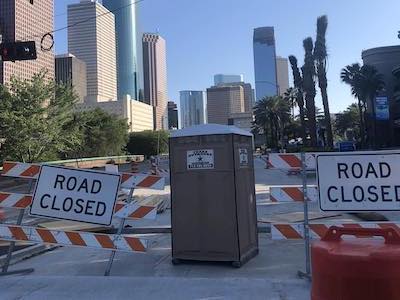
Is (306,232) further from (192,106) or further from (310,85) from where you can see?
(192,106)

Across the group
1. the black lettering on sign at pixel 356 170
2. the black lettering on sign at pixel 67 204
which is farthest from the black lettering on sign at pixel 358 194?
the black lettering on sign at pixel 67 204

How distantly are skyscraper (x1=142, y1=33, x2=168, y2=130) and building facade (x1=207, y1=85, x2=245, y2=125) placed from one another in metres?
12.9

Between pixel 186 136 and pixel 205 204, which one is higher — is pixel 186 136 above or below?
above

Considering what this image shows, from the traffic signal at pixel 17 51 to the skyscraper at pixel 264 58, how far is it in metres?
80.5

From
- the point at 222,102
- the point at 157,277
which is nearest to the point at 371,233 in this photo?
the point at 157,277

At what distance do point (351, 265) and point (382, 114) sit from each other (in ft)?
213

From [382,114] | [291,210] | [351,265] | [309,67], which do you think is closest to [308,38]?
[309,67]

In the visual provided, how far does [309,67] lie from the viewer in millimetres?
63875

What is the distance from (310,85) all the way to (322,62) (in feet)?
9.51

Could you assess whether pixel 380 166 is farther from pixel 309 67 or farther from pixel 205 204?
pixel 309 67

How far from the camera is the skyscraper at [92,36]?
103ft

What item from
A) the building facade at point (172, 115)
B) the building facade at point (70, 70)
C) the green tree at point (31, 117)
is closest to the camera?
the green tree at point (31, 117)

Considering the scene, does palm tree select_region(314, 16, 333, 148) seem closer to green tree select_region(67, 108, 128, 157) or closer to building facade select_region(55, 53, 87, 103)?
building facade select_region(55, 53, 87, 103)

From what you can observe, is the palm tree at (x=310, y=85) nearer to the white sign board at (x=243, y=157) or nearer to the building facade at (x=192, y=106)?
the white sign board at (x=243, y=157)
